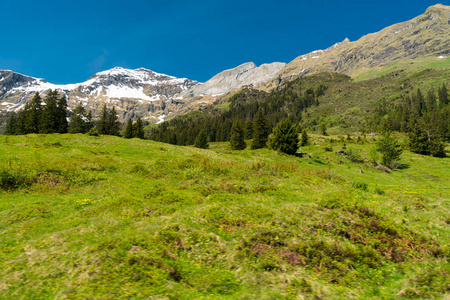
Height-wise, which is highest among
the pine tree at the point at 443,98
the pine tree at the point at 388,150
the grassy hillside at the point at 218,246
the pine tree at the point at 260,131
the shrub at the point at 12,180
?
the pine tree at the point at 443,98

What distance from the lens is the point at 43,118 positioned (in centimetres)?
7438

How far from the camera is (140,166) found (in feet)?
86.2

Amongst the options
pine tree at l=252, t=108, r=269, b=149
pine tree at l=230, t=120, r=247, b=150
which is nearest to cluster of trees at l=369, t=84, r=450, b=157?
pine tree at l=252, t=108, r=269, b=149

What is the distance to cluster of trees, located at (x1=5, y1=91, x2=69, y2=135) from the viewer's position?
2903 inches

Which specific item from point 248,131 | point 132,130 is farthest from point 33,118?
point 248,131

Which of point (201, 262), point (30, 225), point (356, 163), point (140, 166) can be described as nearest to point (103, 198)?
point (30, 225)

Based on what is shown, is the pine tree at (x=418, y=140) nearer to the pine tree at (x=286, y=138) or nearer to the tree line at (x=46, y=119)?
the pine tree at (x=286, y=138)

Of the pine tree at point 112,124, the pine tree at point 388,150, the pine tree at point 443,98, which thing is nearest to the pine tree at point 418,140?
the pine tree at point 388,150

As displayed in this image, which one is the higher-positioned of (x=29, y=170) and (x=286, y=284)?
(x=29, y=170)

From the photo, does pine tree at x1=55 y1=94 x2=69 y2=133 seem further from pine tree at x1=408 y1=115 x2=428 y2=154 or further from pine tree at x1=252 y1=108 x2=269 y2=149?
pine tree at x1=408 y1=115 x2=428 y2=154

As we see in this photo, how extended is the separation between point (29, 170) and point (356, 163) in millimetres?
60143

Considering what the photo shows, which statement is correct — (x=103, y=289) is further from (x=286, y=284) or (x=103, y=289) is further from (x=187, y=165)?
(x=187, y=165)

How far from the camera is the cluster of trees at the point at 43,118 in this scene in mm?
73731

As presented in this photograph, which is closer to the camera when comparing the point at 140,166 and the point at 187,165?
the point at 140,166
